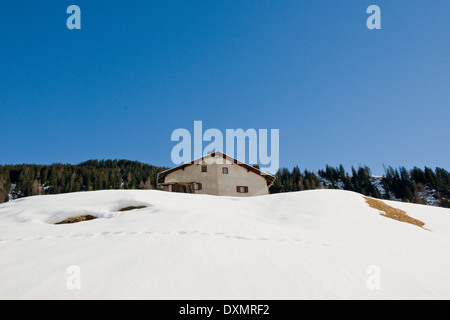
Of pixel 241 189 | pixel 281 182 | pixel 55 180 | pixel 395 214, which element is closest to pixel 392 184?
pixel 281 182

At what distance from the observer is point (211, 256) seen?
15.1 ft

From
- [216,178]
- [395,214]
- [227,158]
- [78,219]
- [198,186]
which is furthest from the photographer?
[227,158]

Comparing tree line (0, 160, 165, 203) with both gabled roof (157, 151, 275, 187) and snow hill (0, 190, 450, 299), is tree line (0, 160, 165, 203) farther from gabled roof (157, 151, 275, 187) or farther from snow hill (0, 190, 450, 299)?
snow hill (0, 190, 450, 299)

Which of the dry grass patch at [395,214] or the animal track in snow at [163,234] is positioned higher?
the animal track in snow at [163,234]

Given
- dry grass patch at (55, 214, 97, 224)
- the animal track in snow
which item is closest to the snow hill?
the animal track in snow

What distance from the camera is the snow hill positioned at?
3.39 metres

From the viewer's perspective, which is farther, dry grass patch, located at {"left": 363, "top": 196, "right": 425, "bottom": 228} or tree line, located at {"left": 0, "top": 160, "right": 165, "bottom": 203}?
tree line, located at {"left": 0, "top": 160, "right": 165, "bottom": 203}

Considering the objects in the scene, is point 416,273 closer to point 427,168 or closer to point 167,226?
point 167,226

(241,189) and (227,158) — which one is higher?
(227,158)

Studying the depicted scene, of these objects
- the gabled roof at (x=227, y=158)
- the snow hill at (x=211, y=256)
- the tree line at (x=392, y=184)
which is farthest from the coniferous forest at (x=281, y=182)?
the snow hill at (x=211, y=256)

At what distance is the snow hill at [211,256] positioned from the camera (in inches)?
134

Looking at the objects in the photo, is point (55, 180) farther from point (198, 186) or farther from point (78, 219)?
point (78, 219)

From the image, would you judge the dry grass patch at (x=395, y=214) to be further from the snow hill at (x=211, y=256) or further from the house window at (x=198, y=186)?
the house window at (x=198, y=186)
